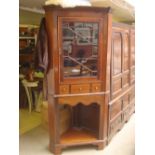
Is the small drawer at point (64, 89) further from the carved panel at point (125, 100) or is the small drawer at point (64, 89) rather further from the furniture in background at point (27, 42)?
the furniture in background at point (27, 42)

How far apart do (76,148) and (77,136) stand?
16 cm

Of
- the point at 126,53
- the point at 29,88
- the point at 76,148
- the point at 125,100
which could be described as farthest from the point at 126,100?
the point at 29,88

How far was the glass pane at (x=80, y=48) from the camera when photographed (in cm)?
296

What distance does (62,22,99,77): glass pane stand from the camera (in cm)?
296

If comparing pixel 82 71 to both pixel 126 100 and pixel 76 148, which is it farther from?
pixel 126 100

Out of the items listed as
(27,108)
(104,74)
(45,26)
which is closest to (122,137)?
(104,74)

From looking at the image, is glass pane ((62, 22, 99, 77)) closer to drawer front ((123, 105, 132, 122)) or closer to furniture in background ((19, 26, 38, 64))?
drawer front ((123, 105, 132, 122))

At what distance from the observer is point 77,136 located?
3.30m

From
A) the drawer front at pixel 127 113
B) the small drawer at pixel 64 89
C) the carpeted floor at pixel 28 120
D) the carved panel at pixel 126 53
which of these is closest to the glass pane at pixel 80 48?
the small drawer at pixel 64 89

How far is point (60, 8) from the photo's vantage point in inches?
111

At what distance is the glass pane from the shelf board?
2.87ft

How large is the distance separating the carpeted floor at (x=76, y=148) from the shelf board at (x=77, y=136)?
133 millimetres

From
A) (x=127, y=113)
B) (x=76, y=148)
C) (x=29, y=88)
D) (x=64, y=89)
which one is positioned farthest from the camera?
(x=29, y=88)
